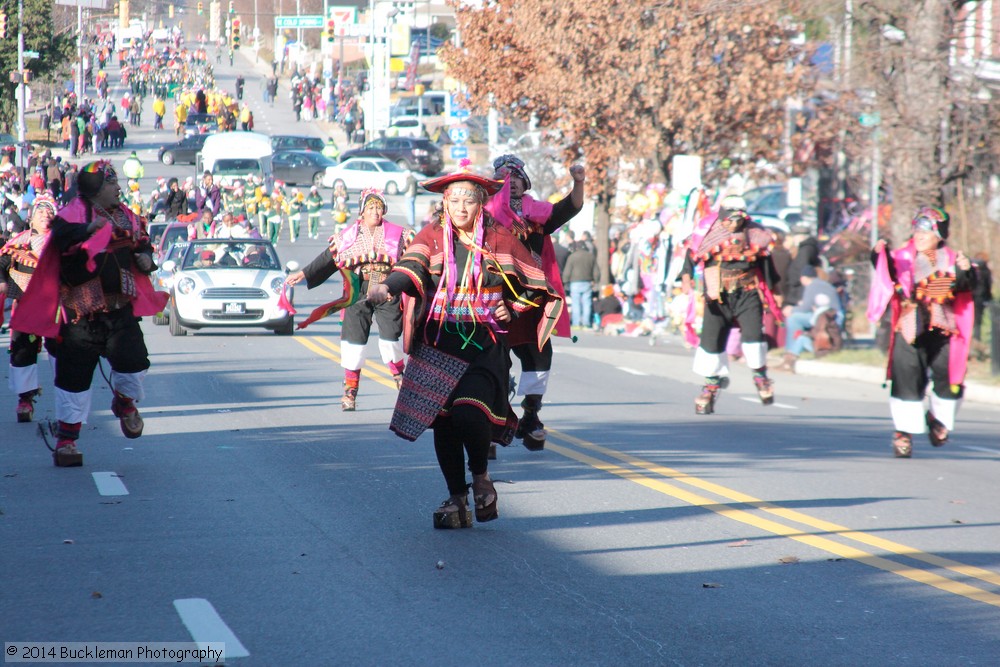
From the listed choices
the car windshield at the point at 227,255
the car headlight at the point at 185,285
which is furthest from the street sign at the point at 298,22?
the car headlight at the point at 185,285

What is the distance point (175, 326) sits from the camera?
23.2 m

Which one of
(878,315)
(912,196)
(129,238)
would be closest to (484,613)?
(129,238)

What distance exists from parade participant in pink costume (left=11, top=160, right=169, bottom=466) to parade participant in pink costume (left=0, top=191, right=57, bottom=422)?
211 centimetres

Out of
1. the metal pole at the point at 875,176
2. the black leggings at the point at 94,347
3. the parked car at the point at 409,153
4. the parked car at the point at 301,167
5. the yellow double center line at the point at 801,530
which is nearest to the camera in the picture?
the yellow double center line at the point at 801,530

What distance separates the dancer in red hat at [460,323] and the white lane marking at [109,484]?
7.63ft

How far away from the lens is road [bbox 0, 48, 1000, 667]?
5.84 m

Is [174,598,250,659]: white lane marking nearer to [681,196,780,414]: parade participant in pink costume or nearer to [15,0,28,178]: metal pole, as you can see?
[681,196,780,414]: parade participant in pink costume

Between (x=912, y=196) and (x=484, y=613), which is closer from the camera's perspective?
(x=484, y=613)

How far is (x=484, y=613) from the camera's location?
6184 mm

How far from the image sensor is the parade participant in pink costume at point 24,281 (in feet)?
39.8

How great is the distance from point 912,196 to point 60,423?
13345 millimetres

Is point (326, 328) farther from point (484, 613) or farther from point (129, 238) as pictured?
point (484, 613)

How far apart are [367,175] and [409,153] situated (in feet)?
16.1

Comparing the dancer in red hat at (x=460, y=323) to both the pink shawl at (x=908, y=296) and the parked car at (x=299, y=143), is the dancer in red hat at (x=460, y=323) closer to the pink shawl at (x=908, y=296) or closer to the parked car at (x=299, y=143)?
the pink shawl at (x=908, y=296)
